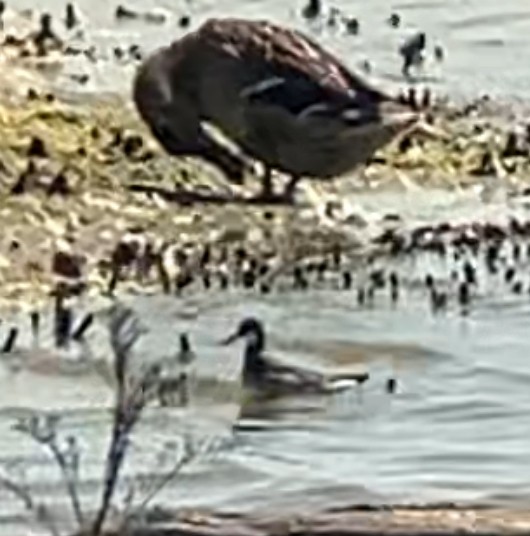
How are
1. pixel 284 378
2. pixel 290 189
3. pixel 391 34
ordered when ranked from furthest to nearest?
pixel 391 34 < pixel 290 189 < pixel 284 378

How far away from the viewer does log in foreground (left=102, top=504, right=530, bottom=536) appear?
845cm

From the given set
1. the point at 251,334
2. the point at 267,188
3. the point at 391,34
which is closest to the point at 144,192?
the point at 267,188

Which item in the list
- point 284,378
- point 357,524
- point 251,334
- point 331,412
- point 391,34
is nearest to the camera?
point 357,524

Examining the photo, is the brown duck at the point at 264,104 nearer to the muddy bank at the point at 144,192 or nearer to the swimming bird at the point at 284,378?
the muddy bank at the point at 144,192

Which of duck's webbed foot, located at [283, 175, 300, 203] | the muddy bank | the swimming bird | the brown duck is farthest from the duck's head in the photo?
duck's webbed foot, located at [283, 175, 300, 203]

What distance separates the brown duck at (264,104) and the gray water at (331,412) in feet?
1.14

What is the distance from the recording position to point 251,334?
1117 cm

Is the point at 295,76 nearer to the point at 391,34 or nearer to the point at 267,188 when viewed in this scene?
the point at 267,188

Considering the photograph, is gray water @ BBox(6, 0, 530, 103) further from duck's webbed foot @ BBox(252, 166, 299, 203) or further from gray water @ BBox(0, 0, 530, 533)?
gray water @ BBox(0, 0, 530, 533)

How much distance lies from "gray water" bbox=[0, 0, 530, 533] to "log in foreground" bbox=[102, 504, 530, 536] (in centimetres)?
74

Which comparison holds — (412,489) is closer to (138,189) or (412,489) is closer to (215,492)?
(215,492)

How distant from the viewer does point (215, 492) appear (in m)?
9.75

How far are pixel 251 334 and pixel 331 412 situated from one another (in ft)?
2.30

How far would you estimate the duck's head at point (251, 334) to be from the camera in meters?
11.1
